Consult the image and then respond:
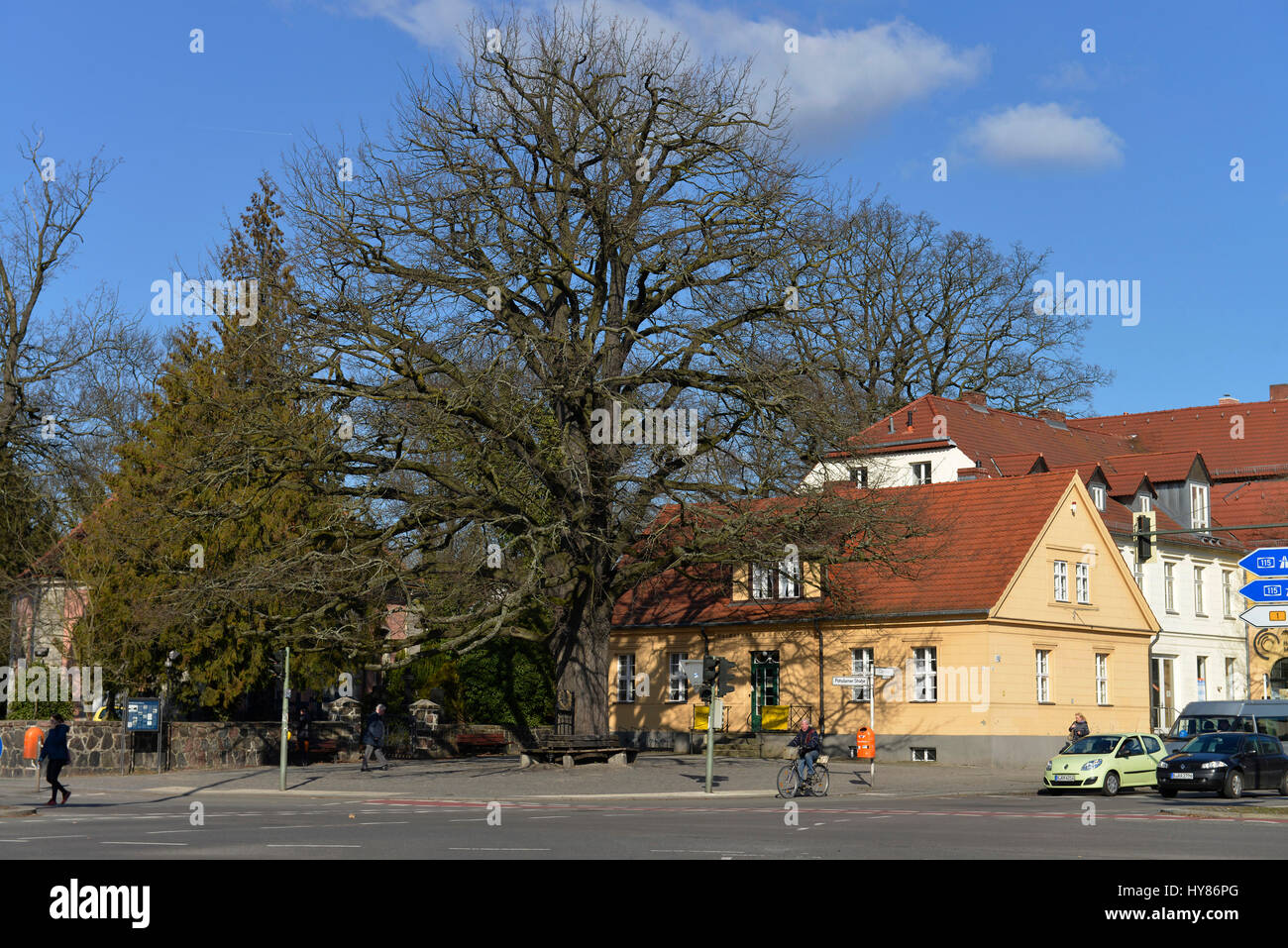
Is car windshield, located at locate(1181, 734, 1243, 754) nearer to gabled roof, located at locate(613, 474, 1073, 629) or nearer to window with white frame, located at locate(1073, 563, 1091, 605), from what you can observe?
gabled roof, located at locate(613, 474, 1073, 629)

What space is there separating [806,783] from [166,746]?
1737cm

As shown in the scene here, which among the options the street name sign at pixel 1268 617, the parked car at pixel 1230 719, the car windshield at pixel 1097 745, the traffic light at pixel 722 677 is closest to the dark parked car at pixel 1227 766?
the car windshield at pixel 1097 745

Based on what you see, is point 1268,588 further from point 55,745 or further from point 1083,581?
point 1083,581

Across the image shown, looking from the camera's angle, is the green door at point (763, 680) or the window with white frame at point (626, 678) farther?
the window with white frame at point (626, 678)

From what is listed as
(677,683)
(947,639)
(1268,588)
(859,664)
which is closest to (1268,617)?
(1268,588)

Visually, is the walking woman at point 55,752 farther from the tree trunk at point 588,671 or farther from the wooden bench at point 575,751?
the tree trunk at point 588,671

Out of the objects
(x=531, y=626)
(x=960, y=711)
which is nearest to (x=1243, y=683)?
(x=960, y=711)

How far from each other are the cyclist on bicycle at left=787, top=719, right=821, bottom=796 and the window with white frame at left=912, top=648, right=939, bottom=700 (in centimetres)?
1377

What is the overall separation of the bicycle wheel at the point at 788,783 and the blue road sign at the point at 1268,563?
946cm

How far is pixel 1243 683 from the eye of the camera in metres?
59.1

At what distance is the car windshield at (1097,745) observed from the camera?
31828 mm

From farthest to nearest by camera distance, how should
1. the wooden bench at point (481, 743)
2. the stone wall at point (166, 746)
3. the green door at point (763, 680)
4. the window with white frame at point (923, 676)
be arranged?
the green door at point (763, 680) → the wooden bench at point (481, 743) → the window with white frame at point (923, 676) → the stone wall at point (166, 746)

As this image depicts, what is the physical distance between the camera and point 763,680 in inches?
1844
